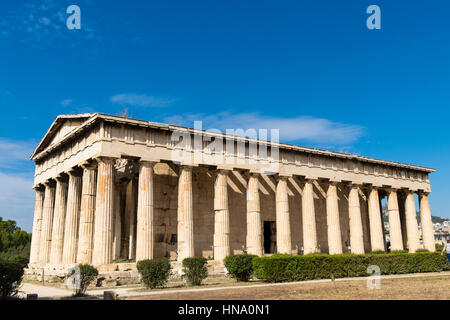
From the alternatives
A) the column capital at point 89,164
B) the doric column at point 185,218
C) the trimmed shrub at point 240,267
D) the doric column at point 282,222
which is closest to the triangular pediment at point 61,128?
the column capital at point 89,164

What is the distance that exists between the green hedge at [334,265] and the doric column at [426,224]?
1224 cm

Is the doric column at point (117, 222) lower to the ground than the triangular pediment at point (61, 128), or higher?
lower

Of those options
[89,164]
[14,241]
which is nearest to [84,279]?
[89,164]

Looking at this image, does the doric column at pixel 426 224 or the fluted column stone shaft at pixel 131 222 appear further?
the doric column at pixel 426 224

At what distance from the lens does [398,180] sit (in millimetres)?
38438

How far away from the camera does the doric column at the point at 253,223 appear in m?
28.3

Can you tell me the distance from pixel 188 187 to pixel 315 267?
9125 millimetres

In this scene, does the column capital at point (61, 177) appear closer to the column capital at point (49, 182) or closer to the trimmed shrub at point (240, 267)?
the column capital at point (49, 182)

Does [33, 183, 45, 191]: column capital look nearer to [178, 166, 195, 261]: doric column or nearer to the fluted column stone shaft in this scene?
the fluted column stone shaft

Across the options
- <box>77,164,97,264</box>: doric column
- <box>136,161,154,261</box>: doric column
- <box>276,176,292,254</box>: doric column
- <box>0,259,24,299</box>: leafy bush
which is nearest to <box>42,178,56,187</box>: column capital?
<box>77,164,97,264</box>: doric column

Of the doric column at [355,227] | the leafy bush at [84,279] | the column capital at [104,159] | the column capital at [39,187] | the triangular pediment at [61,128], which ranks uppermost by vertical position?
Result: the triangular pediment at [61,128]
